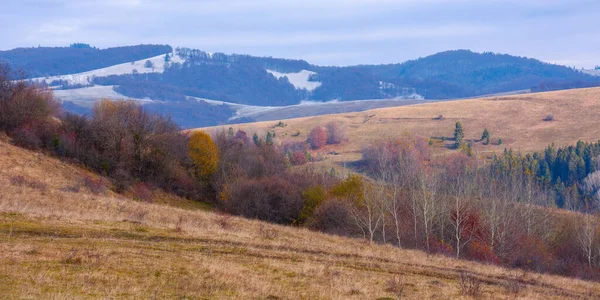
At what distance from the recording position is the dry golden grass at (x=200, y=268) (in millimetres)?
14281

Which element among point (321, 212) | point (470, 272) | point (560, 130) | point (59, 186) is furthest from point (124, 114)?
point (560, 130)

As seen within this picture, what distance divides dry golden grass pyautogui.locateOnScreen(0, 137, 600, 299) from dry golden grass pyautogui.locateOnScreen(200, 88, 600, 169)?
12040 cm

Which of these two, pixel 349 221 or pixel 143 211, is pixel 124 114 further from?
pixel 143 211

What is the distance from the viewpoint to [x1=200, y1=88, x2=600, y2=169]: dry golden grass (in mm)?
155375

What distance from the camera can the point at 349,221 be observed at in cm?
5306

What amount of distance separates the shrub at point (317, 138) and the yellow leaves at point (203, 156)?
9218cm

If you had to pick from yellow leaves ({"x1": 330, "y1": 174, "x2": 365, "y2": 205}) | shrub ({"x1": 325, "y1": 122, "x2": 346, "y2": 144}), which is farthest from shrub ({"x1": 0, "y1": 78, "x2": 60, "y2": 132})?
shrub ({"x1": 325, "y1": 122, "x2": 346, "y2": 144})

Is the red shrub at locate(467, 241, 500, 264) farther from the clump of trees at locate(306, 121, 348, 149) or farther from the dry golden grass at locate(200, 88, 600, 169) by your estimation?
the clump of trees at locate(306, 121, 348, 149)

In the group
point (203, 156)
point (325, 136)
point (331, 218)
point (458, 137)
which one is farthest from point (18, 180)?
point (325, 136)

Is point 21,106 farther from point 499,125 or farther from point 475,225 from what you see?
point 499,125

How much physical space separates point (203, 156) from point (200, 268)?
60046 millimetres

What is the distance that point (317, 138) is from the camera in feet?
566

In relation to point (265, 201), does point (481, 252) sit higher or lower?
lower

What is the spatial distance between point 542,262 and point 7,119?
54.4 m
